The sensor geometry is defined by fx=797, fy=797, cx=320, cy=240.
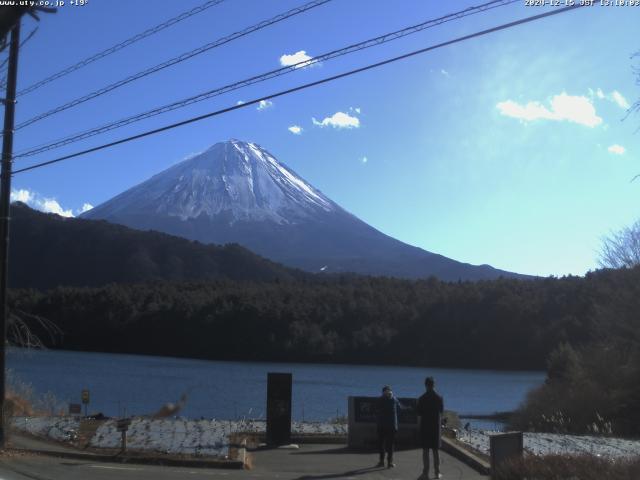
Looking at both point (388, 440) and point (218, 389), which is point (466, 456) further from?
point (218, 389)

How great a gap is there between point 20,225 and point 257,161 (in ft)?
215

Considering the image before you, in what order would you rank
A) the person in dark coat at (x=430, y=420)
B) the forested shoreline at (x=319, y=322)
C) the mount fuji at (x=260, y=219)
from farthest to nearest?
the mount fuji at (x=260, y=219)
the forested shoreline at (x=319, y=322)
the person in dark coat at (x=430, y=420)

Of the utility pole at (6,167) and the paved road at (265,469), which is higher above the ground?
the utility pole at (6,167)

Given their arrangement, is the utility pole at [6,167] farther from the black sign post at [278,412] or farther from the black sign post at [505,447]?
the black sign post at [505,447]

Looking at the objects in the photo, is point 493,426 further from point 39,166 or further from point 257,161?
point 257,161

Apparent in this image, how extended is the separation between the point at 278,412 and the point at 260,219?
602 feet

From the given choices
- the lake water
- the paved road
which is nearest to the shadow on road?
the paved road

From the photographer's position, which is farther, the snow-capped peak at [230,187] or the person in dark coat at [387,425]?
the snow-capped peak at [230,187]

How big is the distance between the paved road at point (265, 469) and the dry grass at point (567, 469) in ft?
6.66

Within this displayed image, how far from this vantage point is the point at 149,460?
13359mm

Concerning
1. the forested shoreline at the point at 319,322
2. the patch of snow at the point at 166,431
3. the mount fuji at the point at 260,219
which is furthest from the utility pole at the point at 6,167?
the mount fuji at the point at 260,219

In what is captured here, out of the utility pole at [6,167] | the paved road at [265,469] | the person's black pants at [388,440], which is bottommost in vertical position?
the paved road at [265,469]

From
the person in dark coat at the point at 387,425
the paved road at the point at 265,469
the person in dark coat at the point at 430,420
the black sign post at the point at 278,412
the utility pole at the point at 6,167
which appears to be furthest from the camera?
the black sign post at the point at 278,412

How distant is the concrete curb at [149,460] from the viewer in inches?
507
